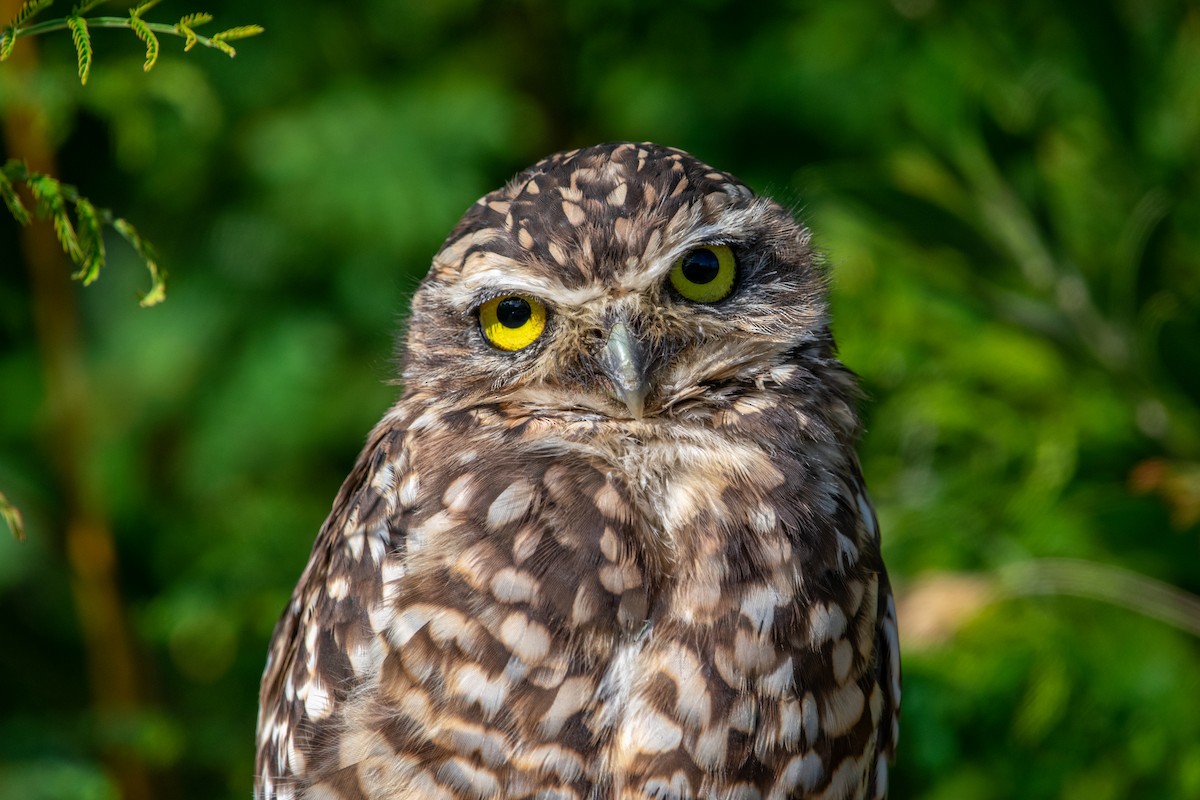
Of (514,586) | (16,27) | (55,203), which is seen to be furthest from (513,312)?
(16,27)

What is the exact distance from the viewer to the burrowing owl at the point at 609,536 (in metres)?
1.63

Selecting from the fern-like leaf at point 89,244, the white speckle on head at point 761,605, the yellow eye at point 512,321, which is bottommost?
the white speckle on head at point 761,605

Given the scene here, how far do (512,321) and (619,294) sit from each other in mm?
188

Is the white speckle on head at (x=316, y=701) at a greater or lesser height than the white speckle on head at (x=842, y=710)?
greater

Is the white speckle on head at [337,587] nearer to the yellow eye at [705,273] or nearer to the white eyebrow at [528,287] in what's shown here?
the white eyebrow at [528,287]

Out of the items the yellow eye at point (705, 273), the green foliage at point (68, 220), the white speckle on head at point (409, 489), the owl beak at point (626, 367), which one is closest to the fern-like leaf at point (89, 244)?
the green foliage at point (68, 220)

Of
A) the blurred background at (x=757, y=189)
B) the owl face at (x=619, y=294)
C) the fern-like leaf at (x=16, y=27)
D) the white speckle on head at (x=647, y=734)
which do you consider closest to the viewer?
the fern-like leaf at (x=16, y=27)

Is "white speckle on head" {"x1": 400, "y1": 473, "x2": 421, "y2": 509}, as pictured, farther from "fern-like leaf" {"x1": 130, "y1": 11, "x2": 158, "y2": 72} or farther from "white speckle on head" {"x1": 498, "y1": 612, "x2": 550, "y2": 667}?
"fern-like leaf" {"x1": 130, "y1": 11, "x2": 158, "y2": 72}

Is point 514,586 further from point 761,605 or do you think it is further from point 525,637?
point 761,605

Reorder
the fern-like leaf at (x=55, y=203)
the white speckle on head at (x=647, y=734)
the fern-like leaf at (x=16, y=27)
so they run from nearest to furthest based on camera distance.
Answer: the fern-like leaf at (x=16, y=27) → the fern-like leaf at (x=55, y=203) → the white speckle on head at (x=647, y=734)

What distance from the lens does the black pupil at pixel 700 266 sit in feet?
5.90

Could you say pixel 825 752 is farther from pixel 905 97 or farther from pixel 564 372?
pixel 905 97

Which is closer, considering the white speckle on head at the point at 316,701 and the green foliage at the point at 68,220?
the green foliage at the point at 68,220

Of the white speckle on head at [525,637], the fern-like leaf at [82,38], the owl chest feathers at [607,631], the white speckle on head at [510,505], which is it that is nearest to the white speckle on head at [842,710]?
the owl chest feathers at [607,631]
